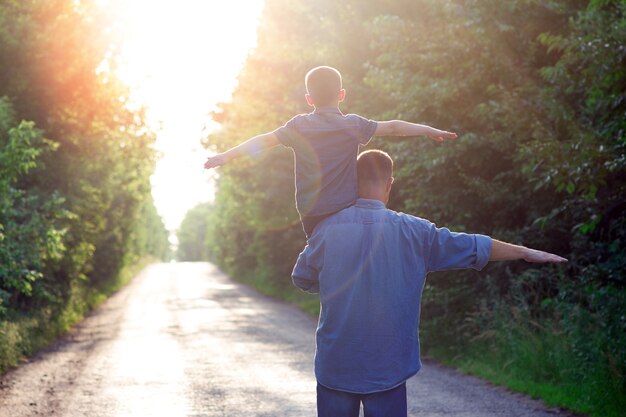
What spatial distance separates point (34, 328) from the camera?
16391 millimetres

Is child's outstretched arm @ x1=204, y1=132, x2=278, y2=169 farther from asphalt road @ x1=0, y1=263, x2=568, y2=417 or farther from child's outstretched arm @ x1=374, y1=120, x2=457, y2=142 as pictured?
asphalt road @ x1=0, y1=263, x2=568, y2=417

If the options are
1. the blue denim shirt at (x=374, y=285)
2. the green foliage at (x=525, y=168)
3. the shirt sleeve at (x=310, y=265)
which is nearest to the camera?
the blue denim shirt at (x=374, y=285)

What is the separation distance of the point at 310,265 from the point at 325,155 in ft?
1.66

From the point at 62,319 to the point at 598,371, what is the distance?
1358 centimetres

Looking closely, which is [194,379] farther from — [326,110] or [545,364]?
[326,110]

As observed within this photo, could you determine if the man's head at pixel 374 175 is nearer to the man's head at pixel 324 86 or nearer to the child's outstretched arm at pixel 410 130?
the child's outstretched arm at pixel 410 130

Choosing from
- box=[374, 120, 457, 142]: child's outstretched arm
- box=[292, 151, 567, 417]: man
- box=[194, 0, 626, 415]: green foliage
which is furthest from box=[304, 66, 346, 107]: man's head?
box=[194, 0, 626, 415]: green foliage

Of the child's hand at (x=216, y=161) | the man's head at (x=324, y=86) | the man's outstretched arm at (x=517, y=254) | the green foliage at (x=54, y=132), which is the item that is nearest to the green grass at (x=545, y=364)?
the man's outstretched arm at (x=517, y=254)

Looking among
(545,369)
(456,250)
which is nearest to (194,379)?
(545,369)

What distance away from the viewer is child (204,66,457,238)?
3.72 m

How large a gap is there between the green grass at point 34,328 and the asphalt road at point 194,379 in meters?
0.26

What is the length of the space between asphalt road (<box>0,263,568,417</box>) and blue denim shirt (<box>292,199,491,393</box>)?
5.41 m

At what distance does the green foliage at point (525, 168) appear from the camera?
9.55m

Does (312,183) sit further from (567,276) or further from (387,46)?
(387,46)
